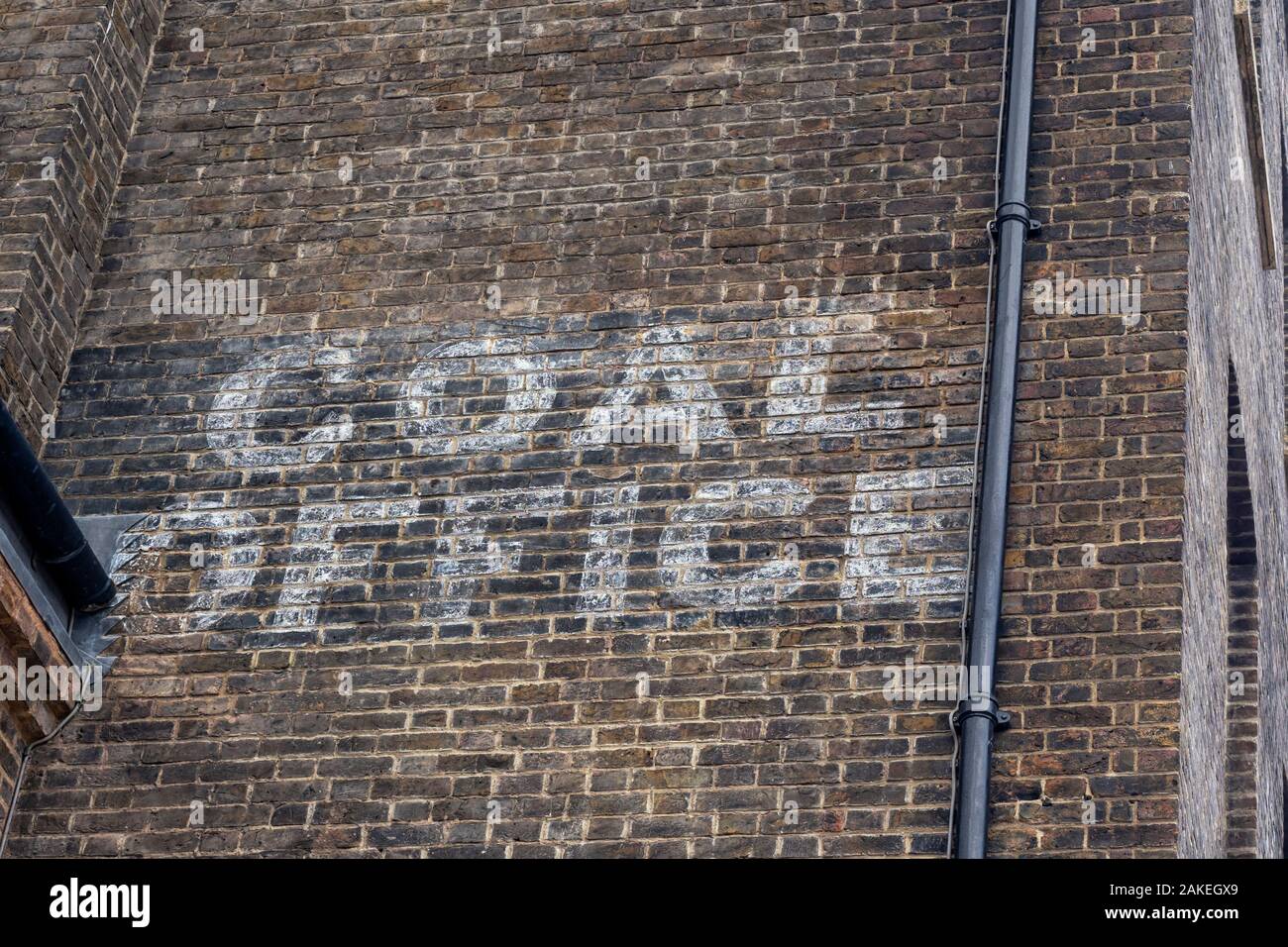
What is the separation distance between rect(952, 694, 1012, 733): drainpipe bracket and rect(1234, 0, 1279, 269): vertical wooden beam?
5.69 m

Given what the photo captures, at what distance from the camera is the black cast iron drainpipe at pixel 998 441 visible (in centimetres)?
790

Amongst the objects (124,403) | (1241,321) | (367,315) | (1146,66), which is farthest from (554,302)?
(1241,321)

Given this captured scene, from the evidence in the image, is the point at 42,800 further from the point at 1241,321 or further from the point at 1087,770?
the point at 1241,321

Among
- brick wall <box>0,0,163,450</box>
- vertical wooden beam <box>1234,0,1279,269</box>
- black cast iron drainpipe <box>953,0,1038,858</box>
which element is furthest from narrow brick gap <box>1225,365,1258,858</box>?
brick wall <box>0,0,163,450</box>

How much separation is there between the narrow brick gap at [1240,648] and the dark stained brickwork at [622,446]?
3.01 metres

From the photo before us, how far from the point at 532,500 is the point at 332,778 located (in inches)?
58.8

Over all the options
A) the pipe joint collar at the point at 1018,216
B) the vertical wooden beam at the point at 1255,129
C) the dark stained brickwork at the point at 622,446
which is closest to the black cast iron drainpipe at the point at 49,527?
the dark stained brickwork at the point at 622,446

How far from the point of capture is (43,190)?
1024cm

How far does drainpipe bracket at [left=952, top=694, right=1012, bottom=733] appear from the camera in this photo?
8.03 metres

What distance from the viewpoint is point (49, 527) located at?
8.66 meters

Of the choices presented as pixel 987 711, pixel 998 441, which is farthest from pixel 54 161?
pixel 987 711

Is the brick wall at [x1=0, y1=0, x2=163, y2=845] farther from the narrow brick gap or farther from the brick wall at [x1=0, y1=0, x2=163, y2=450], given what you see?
the narrow brick gap

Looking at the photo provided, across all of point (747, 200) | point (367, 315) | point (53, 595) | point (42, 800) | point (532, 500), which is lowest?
point (42, 800)

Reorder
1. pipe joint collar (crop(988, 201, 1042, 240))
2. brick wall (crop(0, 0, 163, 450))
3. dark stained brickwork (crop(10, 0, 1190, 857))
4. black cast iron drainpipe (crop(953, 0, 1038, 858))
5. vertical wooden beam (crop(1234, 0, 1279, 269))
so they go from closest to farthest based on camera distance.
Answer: black cast iron drainpipe (crop(953, 0, 1038, 858)), dark stained brickwork (crop(10, 0, 1190, 857)), pipe joint collar (crop(988, 201, 1042, 240)), brick wall (crop(0, 0, 163, 450)), vertical wooden beam (crop(1234, 0, 1279, 269))
